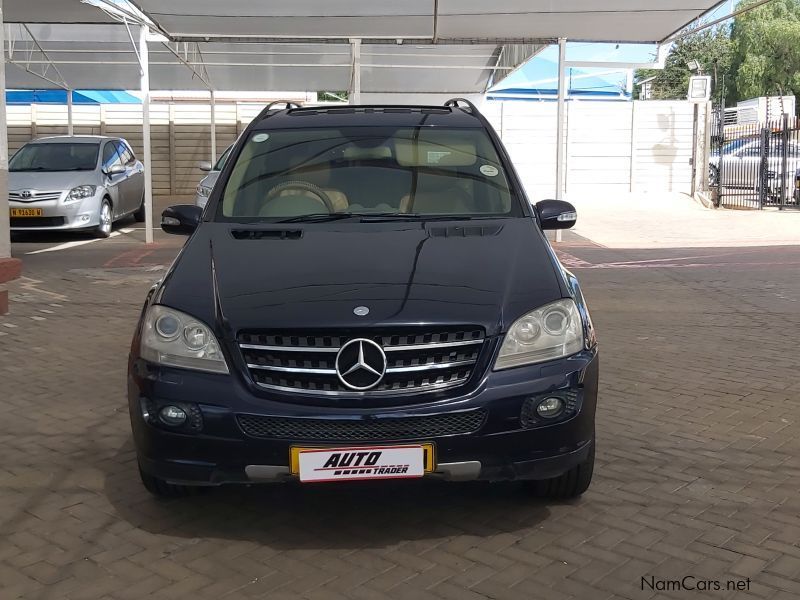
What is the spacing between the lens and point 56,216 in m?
15.4

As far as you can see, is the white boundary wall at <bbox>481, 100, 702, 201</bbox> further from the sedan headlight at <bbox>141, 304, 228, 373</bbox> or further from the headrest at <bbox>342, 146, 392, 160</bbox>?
the sedan headlight at <bbox>141, 304, 228, 373</bbox>

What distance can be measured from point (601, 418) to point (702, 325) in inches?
137

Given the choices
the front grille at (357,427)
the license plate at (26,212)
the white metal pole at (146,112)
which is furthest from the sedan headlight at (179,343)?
the license plate at (26,212)

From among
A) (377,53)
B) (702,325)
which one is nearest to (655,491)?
(702,325)

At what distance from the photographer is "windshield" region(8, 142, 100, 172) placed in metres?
16.7

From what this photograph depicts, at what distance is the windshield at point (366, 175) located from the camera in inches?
200

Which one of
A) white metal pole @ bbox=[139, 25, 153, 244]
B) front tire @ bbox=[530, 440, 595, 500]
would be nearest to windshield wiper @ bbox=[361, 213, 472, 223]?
front tire @ bbox=[530, 440, 595, 500]

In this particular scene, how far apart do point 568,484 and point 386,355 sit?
1.11 metres

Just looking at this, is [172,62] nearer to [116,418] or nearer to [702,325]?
[702,325]

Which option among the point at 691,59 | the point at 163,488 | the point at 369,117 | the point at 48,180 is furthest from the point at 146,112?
the point at 691,59

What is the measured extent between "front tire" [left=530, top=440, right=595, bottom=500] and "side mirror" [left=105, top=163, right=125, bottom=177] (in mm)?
13876

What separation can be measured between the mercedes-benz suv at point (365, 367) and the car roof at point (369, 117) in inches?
52.4

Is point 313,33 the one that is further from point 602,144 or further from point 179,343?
point 179,343

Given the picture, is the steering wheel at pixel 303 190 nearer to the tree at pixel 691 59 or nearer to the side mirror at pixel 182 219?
the side mirror at pixel 182 219
